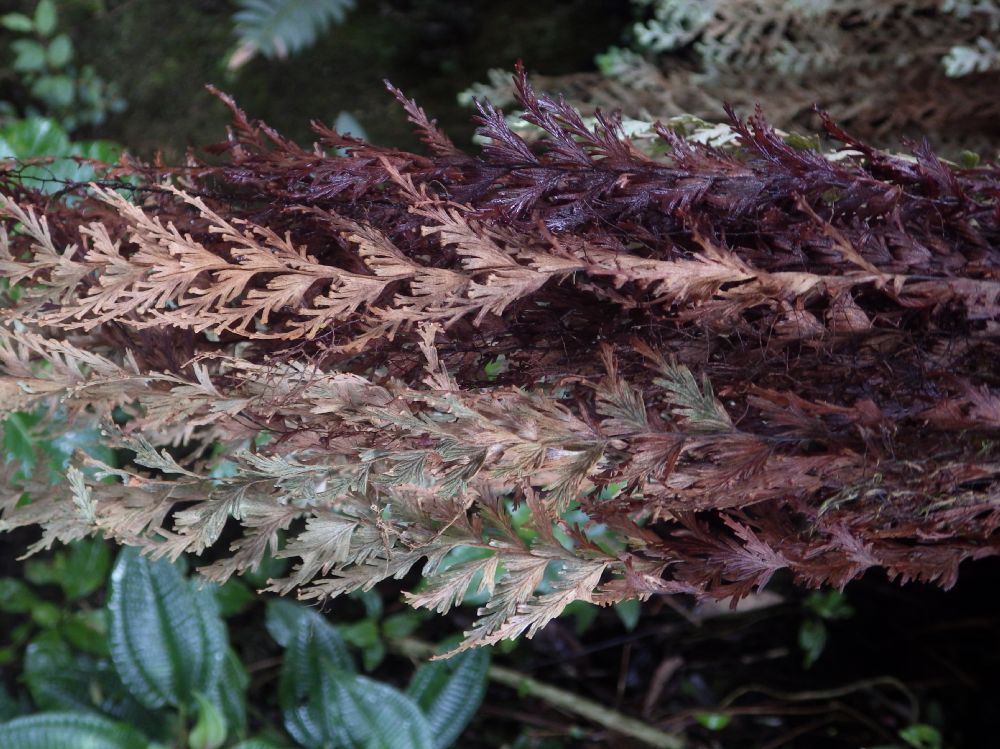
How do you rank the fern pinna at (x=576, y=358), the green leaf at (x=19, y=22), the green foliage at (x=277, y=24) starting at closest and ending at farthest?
the fern pinna at (x=576, y=358)
the green foliage at (x=277, y=24)
the green leaf at (x=19, y=22)

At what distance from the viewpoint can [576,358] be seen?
2.29 ft

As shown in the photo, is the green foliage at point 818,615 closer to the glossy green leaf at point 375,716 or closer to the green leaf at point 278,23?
the glossy green leaf at point 375,716

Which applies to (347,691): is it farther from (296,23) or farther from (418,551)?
(296,23)

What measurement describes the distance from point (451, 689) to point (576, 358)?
3.63ft

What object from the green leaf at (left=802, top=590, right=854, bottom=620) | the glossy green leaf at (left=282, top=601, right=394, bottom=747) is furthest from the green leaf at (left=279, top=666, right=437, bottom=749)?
the green leaf at (left=802, top=590, right=854, bottom=620)

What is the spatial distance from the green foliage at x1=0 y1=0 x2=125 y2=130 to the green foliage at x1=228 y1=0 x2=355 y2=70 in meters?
0.78

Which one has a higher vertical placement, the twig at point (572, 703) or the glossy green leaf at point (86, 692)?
the glossy green leaf at point (86, 692)

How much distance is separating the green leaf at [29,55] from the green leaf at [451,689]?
188 cm

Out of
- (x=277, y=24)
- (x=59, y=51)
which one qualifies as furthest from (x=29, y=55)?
(x=277, y=24)

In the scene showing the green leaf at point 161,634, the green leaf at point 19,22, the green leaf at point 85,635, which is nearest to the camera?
the green leaf at point 161,634

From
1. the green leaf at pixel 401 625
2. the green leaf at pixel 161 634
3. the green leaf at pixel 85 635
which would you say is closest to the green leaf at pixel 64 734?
the green leaf at pixel 161 634

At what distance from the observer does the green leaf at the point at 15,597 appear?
1.91 metres

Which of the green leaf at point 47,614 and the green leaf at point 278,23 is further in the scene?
the green leaf at point 47,614

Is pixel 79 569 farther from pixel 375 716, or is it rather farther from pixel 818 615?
pixel 818 615
